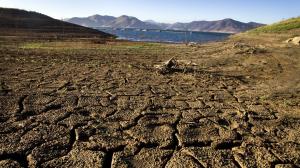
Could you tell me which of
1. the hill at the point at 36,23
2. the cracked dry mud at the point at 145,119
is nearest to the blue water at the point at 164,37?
the hill at the point at 36,23

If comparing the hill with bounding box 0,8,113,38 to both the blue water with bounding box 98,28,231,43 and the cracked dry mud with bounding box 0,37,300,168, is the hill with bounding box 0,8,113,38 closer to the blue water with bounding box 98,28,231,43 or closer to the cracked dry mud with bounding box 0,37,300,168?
the blue water with bounding box 98,28,231,43

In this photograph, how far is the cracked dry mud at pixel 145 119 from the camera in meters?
3.96

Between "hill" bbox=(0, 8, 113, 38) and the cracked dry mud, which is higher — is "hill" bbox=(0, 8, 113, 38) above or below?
above

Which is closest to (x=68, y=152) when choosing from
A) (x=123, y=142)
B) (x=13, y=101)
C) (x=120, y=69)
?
(x=123, y=142)

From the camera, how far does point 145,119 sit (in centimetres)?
519

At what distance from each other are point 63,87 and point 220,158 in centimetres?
387

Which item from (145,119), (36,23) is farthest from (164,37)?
(145,119)

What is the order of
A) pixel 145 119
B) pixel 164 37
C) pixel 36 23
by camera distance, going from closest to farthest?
1. pixel 145 119
2. pixel 36 23
3. pixel 164 37

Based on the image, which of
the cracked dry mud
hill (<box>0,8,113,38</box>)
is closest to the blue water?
hill (<box>0,8,113,38</box>)

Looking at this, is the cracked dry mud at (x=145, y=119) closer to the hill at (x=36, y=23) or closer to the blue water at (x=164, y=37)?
the hill at (x=36, y=23)

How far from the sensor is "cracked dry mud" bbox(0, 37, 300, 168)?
396 cm

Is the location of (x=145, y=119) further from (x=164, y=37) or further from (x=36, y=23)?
(x=164, y=37)

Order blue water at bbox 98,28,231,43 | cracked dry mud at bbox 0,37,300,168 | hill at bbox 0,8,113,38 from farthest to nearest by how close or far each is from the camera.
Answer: blue water at bbox 98,28,231,43 → hill at bbox 0,8,113,38 → cracked dry mud at bbox 0,37,300,168

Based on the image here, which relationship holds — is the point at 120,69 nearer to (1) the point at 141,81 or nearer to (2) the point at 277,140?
(1) the point at 141,81
